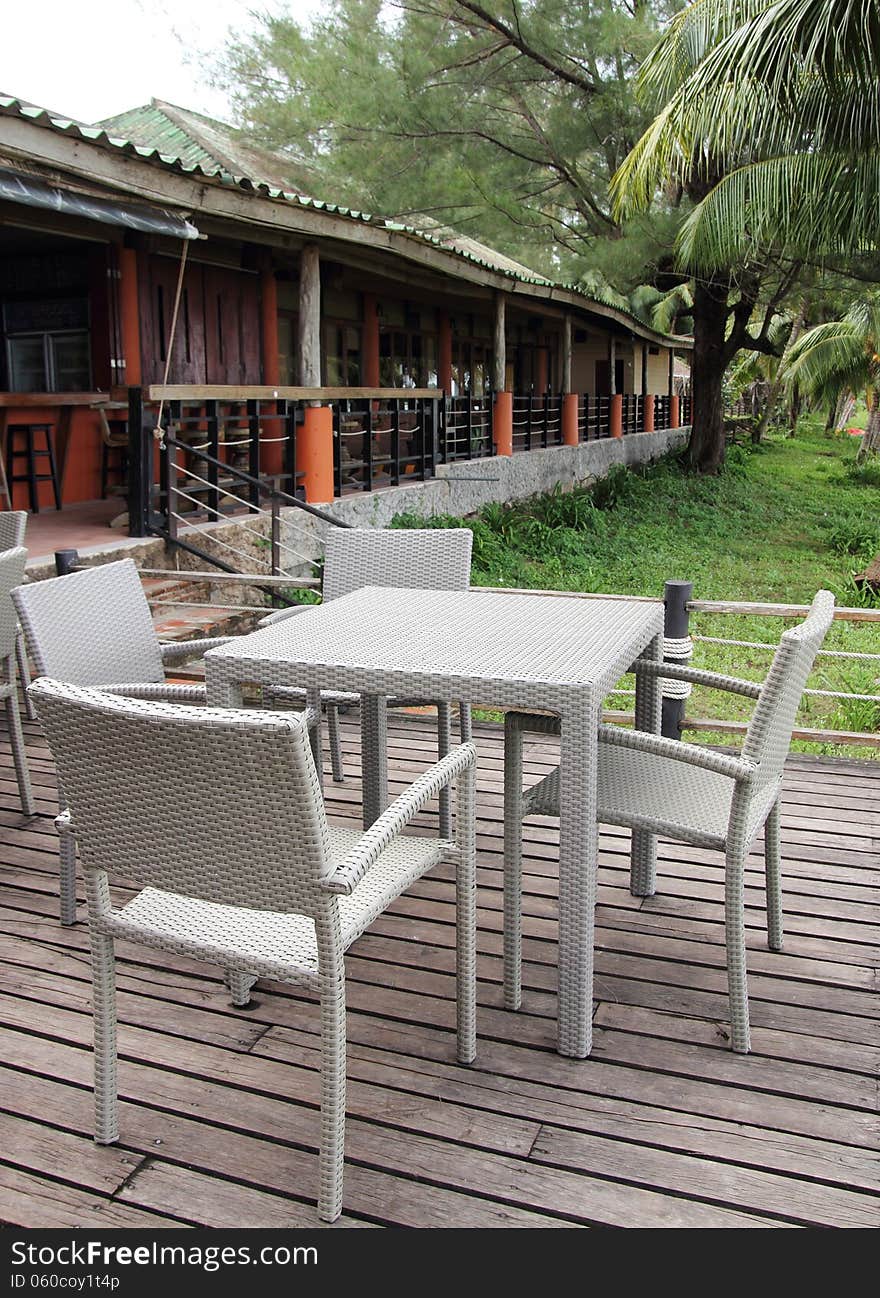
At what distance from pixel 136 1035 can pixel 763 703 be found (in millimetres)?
1538

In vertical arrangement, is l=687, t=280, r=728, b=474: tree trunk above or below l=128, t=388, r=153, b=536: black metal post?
above

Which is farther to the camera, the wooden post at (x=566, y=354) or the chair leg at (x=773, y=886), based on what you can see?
the wooden post at (x=566, y=354)

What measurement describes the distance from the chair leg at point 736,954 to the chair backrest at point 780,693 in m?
0.21

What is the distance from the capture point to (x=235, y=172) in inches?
500

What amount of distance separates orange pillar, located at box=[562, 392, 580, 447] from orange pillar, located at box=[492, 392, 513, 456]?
311cm

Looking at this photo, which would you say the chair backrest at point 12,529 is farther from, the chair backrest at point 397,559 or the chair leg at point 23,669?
the chair backrest at point 397,559

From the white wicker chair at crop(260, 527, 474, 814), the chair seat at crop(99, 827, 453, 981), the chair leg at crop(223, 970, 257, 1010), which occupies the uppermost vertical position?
the white wicker chair at crop(260, 527, 474, 814)

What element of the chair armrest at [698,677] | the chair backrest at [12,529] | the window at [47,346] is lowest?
the chair armrest at [698,677]

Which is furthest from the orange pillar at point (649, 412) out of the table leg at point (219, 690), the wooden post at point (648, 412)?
the table leg at point (219, 690)

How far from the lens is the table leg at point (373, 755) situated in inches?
126

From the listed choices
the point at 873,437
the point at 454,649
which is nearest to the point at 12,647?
the point at 454,649

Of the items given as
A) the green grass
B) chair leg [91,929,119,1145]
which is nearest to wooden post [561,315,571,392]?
the green grass

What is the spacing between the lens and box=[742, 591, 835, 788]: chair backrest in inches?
97.2

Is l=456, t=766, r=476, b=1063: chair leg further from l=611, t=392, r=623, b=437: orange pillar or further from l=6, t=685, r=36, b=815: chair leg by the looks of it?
l=611, t=392, r=623, b=437: orange pillar
